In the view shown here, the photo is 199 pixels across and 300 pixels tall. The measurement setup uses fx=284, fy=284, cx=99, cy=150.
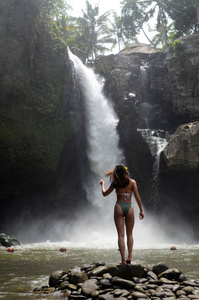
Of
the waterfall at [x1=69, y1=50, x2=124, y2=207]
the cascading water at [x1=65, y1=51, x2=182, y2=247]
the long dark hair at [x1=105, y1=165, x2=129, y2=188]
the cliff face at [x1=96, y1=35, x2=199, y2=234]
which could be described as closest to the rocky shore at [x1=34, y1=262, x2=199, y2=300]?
the long dark hair at [x1=105, y1=165, x2=129, y2=188]

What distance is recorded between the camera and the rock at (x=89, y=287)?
15.5 feet

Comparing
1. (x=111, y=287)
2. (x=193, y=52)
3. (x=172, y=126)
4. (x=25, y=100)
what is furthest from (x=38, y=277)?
(x=193, y=52)

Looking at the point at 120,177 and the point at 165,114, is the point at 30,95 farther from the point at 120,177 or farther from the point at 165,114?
the point at 120,177

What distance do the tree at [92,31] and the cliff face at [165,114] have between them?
55.7 feet

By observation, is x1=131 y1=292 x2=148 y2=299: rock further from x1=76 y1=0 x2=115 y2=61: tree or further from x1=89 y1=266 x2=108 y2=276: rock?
x1=76 y1=0 x2=115 y2=61: tree

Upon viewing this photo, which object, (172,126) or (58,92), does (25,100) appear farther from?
(172,126)

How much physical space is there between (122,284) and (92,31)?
44167 millimetres

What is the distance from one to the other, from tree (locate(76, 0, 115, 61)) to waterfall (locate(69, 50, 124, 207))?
21.3 metres

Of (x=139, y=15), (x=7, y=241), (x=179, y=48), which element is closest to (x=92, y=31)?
(x=139, y=15)

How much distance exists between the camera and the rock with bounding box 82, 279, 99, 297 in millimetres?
4711

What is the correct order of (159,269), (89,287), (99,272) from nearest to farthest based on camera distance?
(89,287)
(99,272)
(159,269)

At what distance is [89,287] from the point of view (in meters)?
4.84

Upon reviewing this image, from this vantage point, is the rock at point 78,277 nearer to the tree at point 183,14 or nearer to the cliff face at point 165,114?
the cliff face at point 165,114

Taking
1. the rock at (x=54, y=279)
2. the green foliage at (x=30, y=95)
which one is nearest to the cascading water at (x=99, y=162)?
the green foliage at (x=30, y=95)
